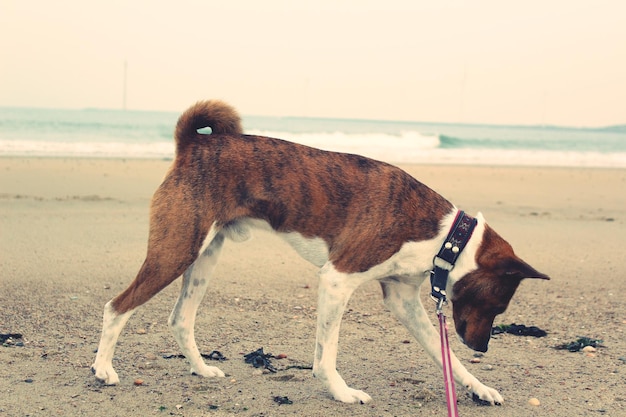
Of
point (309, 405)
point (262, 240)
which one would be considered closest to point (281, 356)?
point (309, 405)

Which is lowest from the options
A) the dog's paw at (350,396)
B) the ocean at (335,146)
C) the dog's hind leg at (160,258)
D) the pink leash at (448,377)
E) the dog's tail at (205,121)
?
the ocean at (335,146)

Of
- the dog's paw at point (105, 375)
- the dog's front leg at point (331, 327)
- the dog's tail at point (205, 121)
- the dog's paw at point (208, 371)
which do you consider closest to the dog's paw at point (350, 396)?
the dog's front leg at point (331, 327)

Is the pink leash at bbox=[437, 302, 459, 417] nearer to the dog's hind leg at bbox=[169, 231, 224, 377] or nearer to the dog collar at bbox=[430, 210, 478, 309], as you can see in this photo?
the dog collar at bbox=[430, 210, 478, 309]

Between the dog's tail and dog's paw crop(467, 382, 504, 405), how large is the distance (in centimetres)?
206

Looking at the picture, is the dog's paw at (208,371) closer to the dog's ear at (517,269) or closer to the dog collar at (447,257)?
the dog collar at (447,257)

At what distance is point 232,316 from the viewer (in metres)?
5.96

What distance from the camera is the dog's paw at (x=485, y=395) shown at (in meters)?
4.32

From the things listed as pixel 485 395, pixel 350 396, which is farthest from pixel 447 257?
pixel 350 396

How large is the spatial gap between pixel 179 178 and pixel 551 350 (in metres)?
2.87

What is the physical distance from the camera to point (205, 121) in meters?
4.59

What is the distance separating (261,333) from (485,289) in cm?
198

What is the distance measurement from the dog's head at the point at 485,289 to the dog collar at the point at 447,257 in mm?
92

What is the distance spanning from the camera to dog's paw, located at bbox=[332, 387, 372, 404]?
4270 mm

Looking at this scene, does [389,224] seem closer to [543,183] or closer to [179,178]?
[179,178]
